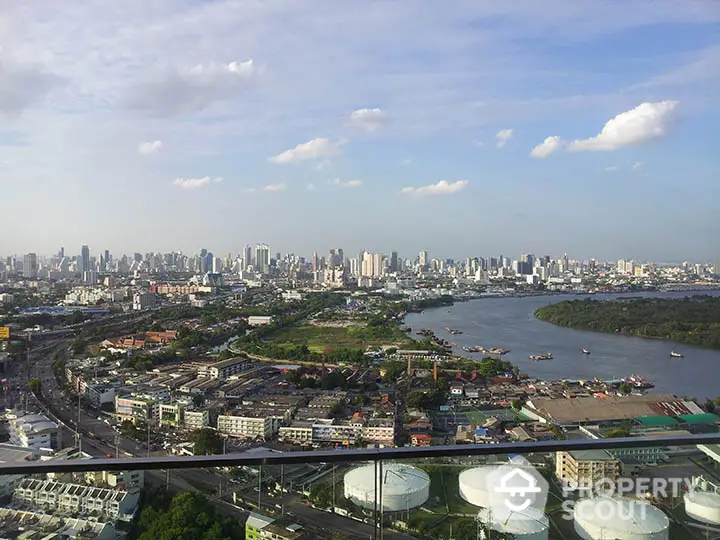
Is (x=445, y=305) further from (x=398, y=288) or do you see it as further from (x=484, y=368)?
(x=484, y=368)

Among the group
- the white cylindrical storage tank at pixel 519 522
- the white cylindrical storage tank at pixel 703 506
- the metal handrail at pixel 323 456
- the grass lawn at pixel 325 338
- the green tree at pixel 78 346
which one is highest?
the metal handrail at pixel 323 456

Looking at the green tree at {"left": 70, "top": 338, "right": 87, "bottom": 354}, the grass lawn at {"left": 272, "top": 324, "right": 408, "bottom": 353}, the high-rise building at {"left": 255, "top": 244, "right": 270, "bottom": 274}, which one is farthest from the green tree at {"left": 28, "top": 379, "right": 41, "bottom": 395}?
the high-rise building at {"left": 255, "top": 244, "right": 270, "bottom": 274}

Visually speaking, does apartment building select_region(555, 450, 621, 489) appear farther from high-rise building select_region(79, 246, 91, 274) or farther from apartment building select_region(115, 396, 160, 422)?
high-rise building select_region(79, 246, 91, 274)

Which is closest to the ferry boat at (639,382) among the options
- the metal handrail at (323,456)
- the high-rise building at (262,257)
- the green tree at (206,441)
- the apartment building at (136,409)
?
the green tree at (206,441)

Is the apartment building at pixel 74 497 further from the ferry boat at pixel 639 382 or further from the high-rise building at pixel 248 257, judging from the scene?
the high-rise building at pixel 248 257

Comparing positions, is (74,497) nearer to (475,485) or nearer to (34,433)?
(475,485)

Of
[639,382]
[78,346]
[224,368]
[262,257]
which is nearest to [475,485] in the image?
[224,368]

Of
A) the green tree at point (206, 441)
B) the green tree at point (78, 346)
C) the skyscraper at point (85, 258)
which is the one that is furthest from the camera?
the skyscraper at point (85, 258)
